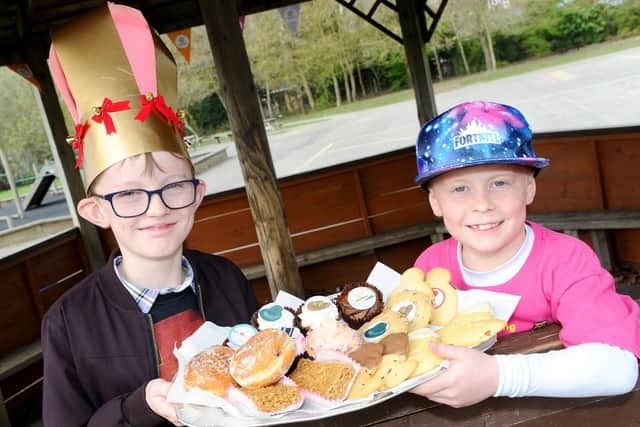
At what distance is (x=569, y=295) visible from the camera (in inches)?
46.9

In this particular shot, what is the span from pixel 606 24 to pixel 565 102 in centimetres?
127

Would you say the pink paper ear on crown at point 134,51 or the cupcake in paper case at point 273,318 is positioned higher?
the pink paper ear on crown at point 134,51

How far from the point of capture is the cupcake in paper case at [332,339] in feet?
3.63

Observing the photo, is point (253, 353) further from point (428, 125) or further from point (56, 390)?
point (428, 125)

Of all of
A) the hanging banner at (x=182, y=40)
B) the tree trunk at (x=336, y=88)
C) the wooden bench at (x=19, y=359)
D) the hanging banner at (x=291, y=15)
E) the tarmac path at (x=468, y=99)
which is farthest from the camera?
the tree trunk at (x=336, y=88)

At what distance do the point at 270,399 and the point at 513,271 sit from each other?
66 cm

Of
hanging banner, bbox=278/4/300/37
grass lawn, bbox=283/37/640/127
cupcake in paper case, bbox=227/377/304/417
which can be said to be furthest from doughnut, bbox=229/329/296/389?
grass lawn, bbox=283/37/640/127

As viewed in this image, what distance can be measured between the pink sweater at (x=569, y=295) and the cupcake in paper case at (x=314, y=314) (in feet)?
1.19

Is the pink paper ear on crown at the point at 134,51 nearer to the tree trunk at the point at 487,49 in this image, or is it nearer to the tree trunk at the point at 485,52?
the tree trunk at the point at 487,49

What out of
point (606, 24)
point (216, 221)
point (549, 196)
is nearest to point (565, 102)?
point (606, 24)

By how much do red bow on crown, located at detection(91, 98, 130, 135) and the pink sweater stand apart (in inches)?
33.6

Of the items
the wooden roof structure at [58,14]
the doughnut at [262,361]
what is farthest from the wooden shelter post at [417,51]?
the doughnut at [262,361]

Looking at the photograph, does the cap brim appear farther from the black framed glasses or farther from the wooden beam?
the wooden beam

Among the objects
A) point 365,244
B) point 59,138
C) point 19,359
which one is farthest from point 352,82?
point 19,359
